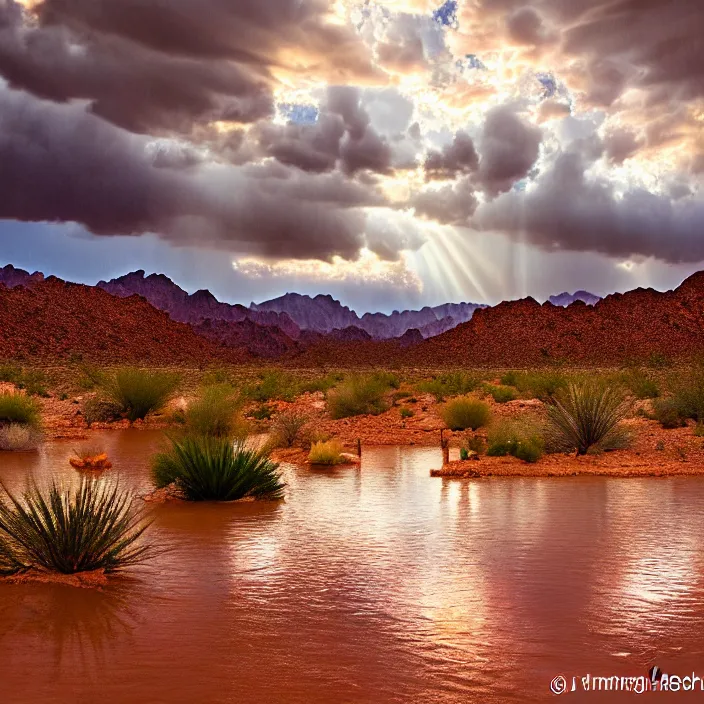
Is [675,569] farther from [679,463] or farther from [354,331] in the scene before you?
[354,331]

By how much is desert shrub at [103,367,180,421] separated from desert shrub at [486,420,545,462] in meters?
13.6

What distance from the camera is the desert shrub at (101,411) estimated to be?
28062 mm

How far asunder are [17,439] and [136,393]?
8463mm

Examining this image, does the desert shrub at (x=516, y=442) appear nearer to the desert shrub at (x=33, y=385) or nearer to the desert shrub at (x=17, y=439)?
the desert shrub at (x=17, y=439)

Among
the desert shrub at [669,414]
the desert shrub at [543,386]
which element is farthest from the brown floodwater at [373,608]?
the desert shrub at [543,386]

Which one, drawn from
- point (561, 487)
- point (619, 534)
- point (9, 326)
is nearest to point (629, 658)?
point (619, 534)

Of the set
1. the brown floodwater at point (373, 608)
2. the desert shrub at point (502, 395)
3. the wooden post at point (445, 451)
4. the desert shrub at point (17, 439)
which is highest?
the desert shrub at point (502, 395)

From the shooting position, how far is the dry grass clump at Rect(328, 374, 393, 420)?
29.2 metres

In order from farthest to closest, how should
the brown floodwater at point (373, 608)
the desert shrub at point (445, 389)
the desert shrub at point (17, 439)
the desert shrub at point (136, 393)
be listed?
the desert shrub at point (445, 389) → the desert shrub at point (136, 393) → the desert shrub at point (17, 439) → the brown floodwater at point (373, 608)

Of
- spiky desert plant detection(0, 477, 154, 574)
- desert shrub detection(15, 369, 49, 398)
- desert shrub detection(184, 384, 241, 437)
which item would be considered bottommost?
spiky desert plant detection(0, 477, 154, 574)

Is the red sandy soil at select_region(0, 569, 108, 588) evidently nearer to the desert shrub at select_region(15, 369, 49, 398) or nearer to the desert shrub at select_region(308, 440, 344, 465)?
the desert shrub at select_region(308, 440, 344, 465)

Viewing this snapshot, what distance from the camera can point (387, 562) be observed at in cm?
954

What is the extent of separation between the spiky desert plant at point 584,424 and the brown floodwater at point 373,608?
5.62 meters

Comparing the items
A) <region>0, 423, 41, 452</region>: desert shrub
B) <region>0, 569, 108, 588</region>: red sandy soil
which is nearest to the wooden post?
<region>0, 569, 108, 588</region>: red sandy soil
